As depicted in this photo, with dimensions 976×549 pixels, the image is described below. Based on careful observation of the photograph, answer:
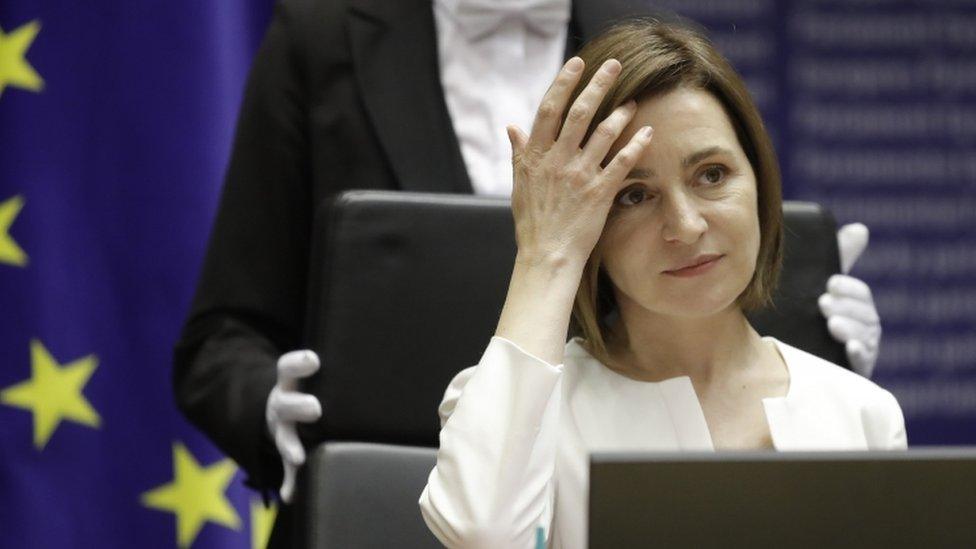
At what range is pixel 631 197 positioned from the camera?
5.16 feet

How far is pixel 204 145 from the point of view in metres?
3.21

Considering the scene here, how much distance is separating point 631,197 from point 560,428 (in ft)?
0.80

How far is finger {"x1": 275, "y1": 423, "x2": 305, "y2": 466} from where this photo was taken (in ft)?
6.28

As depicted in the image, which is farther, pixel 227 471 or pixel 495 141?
pixel 227 471

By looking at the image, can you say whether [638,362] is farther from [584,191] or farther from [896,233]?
[896,233]

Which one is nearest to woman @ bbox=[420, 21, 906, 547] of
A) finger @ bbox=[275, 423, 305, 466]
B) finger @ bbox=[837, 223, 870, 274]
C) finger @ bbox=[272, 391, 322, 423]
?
finger @ bbox=[272, 391, 322, 423]

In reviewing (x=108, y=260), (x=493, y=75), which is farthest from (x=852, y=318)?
(x=108, y=260)

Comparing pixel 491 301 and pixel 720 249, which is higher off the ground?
pixel 720 249

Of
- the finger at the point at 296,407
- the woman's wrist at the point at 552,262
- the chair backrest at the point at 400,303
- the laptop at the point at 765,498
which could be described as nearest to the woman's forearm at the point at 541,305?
the woman's wrist at the point at 552,262

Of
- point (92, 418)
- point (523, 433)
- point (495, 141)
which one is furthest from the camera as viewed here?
point (92, 418)

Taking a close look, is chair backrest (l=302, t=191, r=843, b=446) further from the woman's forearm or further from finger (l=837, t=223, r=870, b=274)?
finger (l=837, t=223, r=870, b=274)

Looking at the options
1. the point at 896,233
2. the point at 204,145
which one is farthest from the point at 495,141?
the point at 896,233

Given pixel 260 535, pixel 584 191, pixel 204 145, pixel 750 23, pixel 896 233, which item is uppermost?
pixel 584 191

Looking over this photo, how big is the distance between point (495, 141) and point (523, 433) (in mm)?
820
